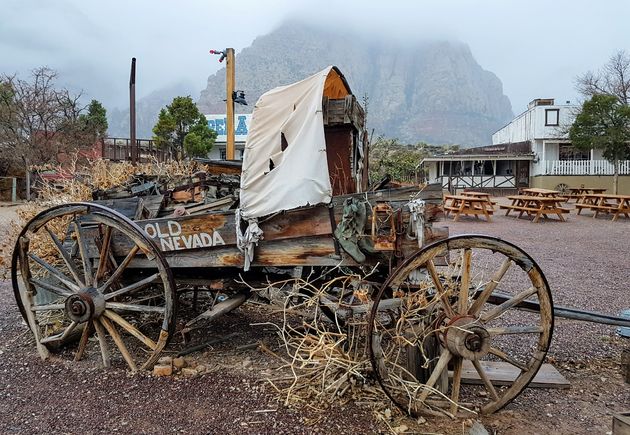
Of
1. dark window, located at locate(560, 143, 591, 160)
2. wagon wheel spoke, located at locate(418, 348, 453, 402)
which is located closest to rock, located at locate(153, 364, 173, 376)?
wagon wheel spoke, located at locate(418, 348, 453, 402)

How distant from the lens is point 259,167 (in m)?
3.82

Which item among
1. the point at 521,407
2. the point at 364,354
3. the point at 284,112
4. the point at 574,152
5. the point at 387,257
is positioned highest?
the point at 574,152

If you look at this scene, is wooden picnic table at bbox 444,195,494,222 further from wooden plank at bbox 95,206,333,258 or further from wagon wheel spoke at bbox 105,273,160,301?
wagon wheel spoke at bbox 105,273,160,301

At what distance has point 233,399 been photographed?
11.6 ft

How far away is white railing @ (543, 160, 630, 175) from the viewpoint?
3219 centimetres

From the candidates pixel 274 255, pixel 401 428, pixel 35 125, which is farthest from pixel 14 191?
pixel 401 428

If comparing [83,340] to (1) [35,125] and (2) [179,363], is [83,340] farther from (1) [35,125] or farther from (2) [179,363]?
(1) [35,125]

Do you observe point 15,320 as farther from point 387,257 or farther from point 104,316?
point 387,257

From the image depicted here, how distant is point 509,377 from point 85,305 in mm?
3492

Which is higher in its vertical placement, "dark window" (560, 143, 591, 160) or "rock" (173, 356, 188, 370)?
"dark window" (560, 143, 591, 160)

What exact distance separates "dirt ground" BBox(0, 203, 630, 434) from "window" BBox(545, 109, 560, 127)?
1339 inches

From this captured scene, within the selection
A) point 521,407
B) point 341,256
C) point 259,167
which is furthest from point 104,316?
point 521,407

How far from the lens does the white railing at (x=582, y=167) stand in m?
32.2

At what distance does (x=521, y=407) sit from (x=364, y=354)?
1.21m
